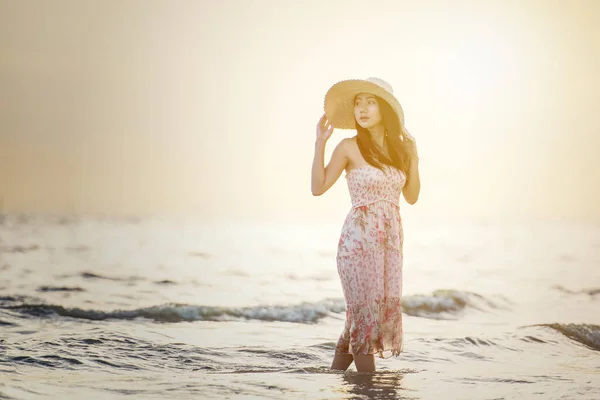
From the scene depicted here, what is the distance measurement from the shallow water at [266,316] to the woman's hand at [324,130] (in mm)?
1232

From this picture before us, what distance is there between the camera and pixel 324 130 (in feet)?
14.6

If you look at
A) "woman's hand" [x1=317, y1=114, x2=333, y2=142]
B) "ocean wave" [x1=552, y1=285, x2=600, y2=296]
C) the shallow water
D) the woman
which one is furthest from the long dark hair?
"ocean wave" [x1=552, y1=285, x2=600, y2=296]

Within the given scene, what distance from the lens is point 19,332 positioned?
7012mm

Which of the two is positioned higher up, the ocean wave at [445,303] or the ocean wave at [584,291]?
the ocean wave at [584,291]

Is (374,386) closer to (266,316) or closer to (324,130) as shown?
(324,130)

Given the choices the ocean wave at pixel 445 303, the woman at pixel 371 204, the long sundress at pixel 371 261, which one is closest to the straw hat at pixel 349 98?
the woman at pixel 371 204

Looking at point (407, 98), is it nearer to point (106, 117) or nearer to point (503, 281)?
point (503, 281)

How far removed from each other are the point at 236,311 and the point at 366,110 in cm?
506

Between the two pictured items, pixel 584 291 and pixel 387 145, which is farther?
pixel 584 291

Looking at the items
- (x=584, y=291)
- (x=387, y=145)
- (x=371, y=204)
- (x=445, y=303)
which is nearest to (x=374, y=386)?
(x=371, y=204)

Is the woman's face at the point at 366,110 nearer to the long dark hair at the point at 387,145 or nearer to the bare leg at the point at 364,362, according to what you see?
the long dark hair at the point at 387,145

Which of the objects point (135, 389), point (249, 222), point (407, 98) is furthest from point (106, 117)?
point (135, 389)

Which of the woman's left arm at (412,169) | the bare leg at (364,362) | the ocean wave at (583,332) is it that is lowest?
the bare leg at (364,362)

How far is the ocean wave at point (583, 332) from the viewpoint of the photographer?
22.4 ft
